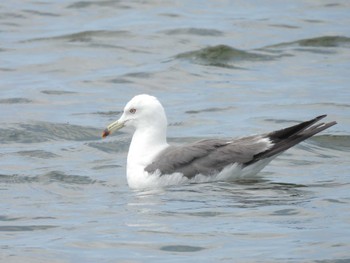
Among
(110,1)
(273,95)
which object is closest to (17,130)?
(273,95)

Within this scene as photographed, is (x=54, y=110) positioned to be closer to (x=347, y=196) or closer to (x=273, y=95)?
(x=273, y=95)

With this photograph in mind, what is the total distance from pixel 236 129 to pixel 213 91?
101 inches

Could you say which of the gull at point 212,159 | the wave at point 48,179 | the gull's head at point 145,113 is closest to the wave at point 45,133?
the wave at point 48,179

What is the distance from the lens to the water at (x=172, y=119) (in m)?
9.81

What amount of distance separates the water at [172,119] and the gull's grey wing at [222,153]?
26cm

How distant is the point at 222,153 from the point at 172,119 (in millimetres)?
4285

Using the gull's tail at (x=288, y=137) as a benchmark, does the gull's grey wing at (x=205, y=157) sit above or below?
below

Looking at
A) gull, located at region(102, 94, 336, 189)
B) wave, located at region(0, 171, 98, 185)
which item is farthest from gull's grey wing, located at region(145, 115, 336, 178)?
wave, located at region(0, 171, 98, 185)

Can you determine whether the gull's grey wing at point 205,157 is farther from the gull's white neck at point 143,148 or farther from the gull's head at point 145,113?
the gull's head at point 145,113

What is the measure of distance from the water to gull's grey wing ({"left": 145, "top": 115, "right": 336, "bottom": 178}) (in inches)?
10.0

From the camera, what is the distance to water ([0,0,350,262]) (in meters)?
9.81

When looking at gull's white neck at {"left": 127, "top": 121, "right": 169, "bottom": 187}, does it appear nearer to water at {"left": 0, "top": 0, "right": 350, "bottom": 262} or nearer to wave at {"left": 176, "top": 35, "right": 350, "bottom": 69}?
water at {"left": 0, "top": 0, "right": 350, "bottom": 262}

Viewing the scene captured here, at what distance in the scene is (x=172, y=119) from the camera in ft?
54.5

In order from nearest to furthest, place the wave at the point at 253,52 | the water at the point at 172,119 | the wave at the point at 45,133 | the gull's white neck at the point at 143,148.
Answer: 1. the water at the point at 172,119
2. the gull's white neck at the point at 143,148
3. the wave at the point at 45,133
4. the wave at the point at 253,52
